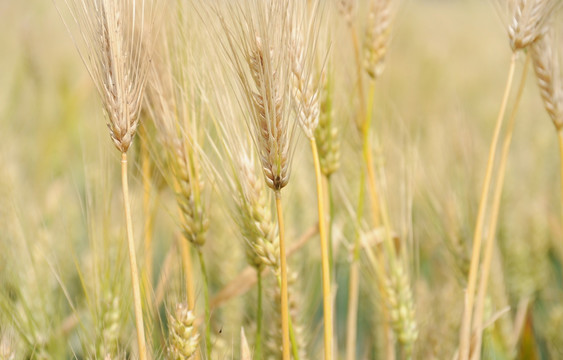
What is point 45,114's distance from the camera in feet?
7.29

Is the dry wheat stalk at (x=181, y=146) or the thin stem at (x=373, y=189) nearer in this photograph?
the dry wheat stalk at (x=181, y=146)

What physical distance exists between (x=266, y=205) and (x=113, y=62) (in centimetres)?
24

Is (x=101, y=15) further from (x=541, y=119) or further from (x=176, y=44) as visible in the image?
(x=541, y=119)

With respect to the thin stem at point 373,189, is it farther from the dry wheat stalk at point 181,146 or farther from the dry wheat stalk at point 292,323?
the dry wheat stalk at point 181,146

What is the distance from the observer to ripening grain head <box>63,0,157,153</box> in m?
0.52

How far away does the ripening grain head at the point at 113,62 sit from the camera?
1.69ft

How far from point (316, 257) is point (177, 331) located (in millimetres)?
747

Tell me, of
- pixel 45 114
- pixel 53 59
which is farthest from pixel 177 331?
pixel 53 59

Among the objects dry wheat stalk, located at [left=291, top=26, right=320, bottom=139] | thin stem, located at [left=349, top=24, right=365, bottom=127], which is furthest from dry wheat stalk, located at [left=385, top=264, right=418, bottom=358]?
dry wheat stalk, located at [left=291, top=26, right=320, bottom=139]

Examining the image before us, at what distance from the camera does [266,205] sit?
0.63 m

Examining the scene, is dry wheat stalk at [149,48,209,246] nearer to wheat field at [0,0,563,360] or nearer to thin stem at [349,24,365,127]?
wheat field at [0,0,563,360]

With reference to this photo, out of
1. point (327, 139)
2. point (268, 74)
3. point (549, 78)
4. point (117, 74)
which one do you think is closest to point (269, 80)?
point (268, 74)

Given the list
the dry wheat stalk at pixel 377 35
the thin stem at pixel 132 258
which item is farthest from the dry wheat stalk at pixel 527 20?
the thin stem at pixel 132 258

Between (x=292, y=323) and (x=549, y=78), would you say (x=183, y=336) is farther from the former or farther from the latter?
(x=549, y=78)
